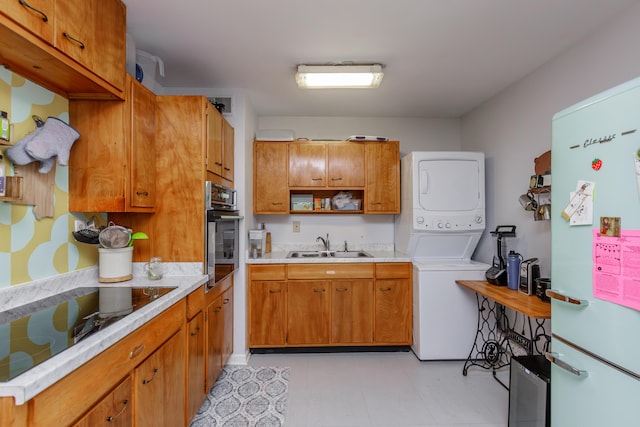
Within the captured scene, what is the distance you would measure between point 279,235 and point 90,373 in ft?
8.53

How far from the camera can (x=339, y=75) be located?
238 cm

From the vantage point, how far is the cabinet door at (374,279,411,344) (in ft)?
9.73

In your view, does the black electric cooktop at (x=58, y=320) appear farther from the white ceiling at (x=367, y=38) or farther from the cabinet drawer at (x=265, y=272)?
the white ceiling at (x=367, y=38)

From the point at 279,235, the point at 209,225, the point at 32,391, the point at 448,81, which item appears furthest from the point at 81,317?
the point at 448,81

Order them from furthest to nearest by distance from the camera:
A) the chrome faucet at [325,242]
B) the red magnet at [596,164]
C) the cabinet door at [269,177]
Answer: the chrome faucet at [325,242] < the cabinet door at [269,177] < the red magnet at [596,164]

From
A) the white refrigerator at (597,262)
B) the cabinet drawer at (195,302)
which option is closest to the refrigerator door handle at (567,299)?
the white refrigerator at (597,262)

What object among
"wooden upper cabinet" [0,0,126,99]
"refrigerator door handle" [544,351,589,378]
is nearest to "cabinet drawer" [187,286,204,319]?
"wooden upper cabinet" [0,0,126,99]

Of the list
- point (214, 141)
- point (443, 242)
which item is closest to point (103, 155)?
point (214, 141)

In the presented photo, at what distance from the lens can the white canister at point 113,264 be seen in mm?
1818

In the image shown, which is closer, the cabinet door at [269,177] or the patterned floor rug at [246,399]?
the patterned floor rug at [246,399]

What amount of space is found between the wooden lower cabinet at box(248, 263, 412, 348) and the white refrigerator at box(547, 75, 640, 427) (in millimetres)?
1598

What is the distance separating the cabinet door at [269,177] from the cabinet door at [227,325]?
95 cm

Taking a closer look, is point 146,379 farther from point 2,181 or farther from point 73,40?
point 73,40

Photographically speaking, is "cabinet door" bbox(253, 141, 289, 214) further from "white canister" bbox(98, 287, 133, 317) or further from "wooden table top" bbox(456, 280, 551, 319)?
"wooden table top" bbox(456, 280, 551, 319)
